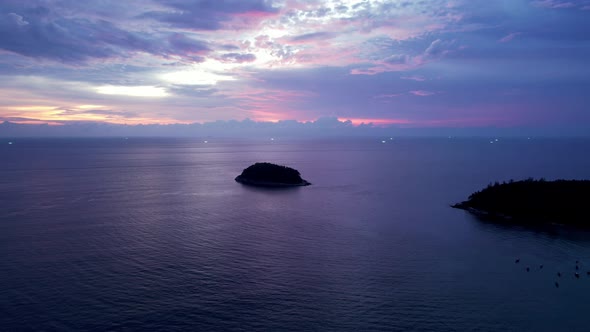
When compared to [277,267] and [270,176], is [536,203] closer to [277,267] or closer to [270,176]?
[277,267]

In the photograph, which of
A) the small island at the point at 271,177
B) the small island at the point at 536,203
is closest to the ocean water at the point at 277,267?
the small island at the point at 536,203

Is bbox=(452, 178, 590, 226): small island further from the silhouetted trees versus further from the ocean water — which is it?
the silhouetted trees

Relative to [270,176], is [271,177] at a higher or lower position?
lower

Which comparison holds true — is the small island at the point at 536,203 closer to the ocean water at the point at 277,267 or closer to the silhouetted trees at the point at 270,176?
the ocean water at the point at 277,267

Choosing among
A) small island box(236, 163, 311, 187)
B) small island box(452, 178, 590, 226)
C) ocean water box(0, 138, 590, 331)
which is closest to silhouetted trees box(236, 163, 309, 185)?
small island box(236, 163, 311, 187)

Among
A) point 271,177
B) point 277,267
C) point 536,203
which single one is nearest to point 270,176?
point 271,177
